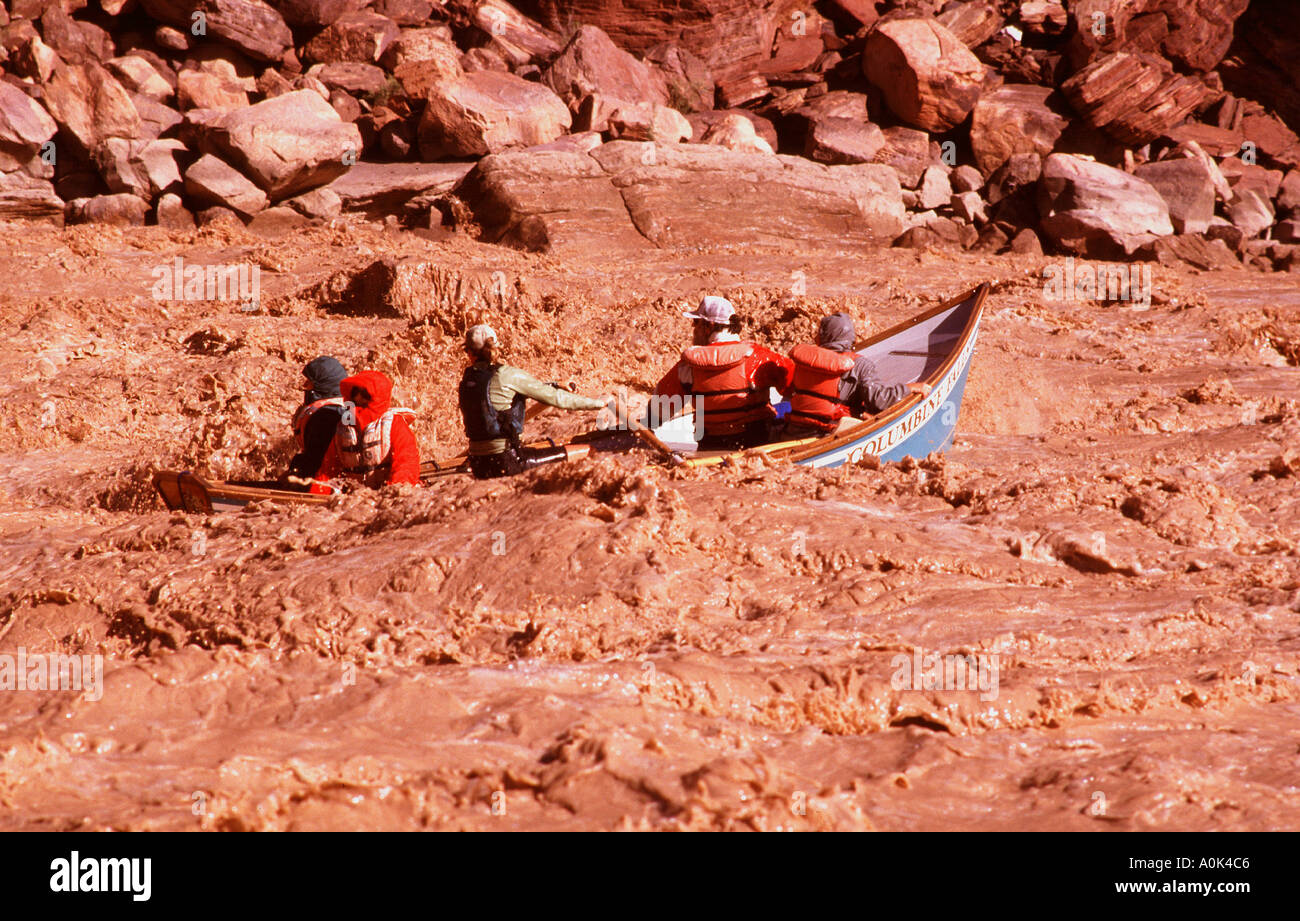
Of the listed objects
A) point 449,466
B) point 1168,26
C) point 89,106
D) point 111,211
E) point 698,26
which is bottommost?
point 449,466

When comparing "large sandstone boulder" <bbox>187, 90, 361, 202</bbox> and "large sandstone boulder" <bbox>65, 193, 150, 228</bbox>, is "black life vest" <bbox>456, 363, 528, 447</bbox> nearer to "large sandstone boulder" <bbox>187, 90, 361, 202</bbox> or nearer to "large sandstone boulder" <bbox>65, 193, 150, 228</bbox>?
"large sandstone boulder" <bbox>187, 90, 361, 202</bbox>

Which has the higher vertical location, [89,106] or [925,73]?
[925,73]

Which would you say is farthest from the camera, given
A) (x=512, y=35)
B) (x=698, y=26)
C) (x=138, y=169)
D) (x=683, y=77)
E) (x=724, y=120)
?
(x=698, y=26)

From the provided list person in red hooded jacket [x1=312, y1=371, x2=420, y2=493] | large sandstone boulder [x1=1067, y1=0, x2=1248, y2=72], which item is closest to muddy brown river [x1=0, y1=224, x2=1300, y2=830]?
person in red hooded jacket [x1=312, y1=371, x2=420, y2=493]

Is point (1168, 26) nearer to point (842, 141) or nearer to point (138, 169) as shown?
point (842, 141)

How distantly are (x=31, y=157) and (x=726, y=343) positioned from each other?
11.3m

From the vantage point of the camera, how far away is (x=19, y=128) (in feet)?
44.6

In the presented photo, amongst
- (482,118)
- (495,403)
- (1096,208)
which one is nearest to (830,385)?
(495,403)

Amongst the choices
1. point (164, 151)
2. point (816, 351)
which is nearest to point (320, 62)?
point (164, 151)

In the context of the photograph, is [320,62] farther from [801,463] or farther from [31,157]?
[801,463]

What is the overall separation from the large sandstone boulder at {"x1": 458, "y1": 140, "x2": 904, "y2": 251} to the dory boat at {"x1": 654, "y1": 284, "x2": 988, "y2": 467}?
4.90m

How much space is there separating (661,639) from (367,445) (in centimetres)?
289

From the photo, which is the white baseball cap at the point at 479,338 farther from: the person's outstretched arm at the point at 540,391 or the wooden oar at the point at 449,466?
the wooden oar at the point at 449,466

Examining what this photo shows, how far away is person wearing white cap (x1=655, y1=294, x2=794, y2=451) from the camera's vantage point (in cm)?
718
